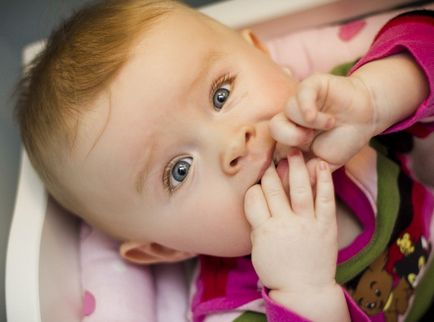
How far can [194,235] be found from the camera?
27.4 inches

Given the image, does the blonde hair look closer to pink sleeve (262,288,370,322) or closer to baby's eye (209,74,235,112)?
baby's eye (209,74,235,112)

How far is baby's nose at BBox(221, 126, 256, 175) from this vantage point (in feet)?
2.03

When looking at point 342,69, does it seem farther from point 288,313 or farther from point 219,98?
point 288,313

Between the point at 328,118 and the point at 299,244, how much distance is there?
166 mm

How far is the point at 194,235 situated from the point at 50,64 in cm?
30

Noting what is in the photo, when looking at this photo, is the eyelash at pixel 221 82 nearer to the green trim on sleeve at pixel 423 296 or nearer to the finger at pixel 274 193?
the finger at pixel 274 193

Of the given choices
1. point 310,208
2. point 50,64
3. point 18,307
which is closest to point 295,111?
point 310,208

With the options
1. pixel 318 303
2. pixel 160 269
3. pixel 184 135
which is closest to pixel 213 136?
pixel 184 135

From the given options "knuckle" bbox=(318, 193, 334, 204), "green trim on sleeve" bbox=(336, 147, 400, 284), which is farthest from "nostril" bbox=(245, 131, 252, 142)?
"green trim on sleeve" bbox=(336, 147, 400, 284)

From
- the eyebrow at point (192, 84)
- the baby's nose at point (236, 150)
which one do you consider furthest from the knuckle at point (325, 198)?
the eyebrow at point (192, 84)

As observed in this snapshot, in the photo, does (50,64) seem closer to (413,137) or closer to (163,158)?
(163,158)

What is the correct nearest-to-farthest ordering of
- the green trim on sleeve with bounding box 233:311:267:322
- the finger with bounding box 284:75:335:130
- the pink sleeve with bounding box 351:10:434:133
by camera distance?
the finger with bounding box 284:75:335:130 → the pink sleeve with bounding box 351:10:434:133 → the green trim on sleeve with bounding box 233:311:267:322

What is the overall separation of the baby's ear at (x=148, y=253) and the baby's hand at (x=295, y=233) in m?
0.18

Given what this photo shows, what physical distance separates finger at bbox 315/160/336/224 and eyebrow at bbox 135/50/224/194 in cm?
18
